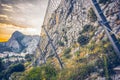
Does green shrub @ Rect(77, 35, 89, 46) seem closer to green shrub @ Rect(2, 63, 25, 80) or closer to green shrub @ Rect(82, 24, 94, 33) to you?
green shrub @ Rect(82, 24, 94, 33)

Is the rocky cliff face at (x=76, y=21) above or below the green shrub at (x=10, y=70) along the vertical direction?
above

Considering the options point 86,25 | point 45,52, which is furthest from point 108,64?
point 45,52

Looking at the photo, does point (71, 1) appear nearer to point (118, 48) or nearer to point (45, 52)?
point (45, 52)

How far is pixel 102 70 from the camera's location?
14211 millimetres

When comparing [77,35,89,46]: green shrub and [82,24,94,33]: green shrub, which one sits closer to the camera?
[77,35,89,46]: green shrub

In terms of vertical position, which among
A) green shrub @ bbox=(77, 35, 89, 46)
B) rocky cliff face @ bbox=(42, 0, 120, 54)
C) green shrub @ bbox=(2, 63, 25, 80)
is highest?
rocky cliff face @ bbox=(42, 0, 120, 54)

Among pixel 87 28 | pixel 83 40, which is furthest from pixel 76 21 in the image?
pixel 83 40

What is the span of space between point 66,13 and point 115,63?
30.5 m

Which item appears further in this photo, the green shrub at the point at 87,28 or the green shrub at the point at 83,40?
→ the green shrub at the point at 87,28

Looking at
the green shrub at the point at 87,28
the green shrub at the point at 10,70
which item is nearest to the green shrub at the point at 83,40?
the green shrub at the point at 87,28

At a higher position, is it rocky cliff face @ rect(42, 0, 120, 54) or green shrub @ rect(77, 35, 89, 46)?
rocky cliff face @ rect(42, 0, 120, 54)

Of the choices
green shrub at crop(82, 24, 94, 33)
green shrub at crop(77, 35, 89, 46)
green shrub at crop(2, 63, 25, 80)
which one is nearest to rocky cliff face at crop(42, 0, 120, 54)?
green shrub at crop(82, 24, 94, 33)

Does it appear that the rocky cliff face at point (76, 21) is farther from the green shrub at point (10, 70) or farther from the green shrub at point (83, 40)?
the green shrub at point (10, 70)

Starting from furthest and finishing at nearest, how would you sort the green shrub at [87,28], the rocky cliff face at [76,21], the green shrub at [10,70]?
the green shrub at [10,70] < the green shrub at [87,28] < the rocky cliff face at [76,21]
